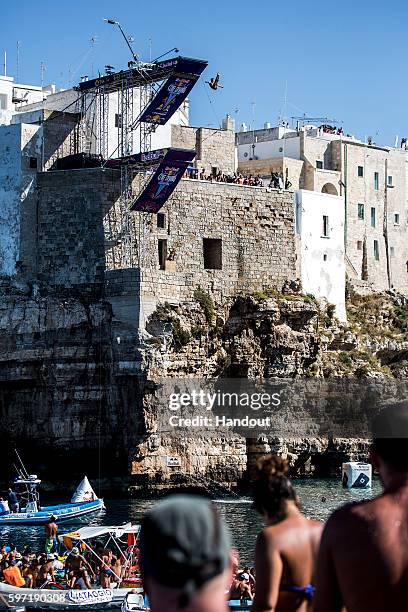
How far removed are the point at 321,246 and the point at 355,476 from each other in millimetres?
10251

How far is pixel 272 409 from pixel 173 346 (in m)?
5.51

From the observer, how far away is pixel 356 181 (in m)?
71.9

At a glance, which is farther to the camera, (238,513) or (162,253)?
(162,253)

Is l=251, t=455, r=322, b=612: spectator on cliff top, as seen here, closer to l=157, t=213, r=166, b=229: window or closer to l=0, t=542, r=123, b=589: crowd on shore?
l=0, t=542, r=123, b=589: crowd on shore

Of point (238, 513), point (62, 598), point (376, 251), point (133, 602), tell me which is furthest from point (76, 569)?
point (376, 251)

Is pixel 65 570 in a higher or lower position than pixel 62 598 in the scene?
higher

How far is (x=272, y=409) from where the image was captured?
179 ft

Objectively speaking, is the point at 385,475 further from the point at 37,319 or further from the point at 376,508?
the point at 37,319

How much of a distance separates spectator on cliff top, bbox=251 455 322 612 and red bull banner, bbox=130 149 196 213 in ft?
145

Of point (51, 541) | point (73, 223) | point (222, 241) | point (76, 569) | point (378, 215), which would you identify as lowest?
point (76, 569)

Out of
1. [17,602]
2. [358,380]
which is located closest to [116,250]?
[358,380]

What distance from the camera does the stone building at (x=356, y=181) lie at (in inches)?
2724

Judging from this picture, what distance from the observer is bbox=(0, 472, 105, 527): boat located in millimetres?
44562

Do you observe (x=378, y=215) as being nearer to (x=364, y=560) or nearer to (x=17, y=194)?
(x=17, y=194)
